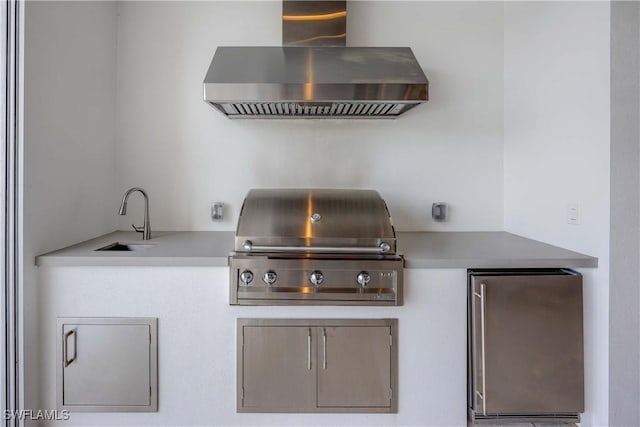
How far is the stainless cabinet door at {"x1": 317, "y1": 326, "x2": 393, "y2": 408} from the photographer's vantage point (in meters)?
1.52

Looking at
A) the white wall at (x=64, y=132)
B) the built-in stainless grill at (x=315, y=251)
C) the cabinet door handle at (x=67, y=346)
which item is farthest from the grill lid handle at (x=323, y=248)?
the white wall at (x=64, y=132)

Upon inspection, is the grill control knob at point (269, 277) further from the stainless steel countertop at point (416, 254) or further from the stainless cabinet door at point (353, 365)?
the stainless cabinet door at point (353, 365)

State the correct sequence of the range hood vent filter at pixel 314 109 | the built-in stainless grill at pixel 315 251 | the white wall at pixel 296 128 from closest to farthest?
the built-in stainless grill at pixel 315 251 < the range hood vent filter at pixel 314 109 < the white wall at pixel 296 128

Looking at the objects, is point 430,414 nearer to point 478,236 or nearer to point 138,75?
point 478,236

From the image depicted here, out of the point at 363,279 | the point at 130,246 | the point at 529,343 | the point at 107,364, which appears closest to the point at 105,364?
the point at 107,364

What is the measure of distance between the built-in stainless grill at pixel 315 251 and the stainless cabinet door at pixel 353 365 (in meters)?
0.15

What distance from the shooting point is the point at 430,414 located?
157 centimetres

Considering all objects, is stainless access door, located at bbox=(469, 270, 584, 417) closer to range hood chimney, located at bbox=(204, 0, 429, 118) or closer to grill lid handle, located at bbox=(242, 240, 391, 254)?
grill lid handle, located at bbox=(242, 240, 391, 254)

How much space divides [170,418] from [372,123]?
75.2 inches

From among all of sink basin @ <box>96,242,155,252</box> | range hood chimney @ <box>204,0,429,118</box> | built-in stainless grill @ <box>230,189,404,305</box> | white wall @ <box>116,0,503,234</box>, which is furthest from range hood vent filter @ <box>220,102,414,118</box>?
sink basin @ <box>96,242,155,252</box>

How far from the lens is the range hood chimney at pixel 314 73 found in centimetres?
163

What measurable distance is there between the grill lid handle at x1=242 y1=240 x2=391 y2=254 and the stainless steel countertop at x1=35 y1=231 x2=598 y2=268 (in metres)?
0.10
